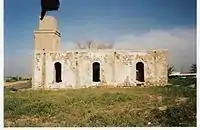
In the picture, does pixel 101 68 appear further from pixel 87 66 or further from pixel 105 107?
pixel 105 107

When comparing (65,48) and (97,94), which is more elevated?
(65,48)

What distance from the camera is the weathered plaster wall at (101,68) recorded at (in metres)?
3.40

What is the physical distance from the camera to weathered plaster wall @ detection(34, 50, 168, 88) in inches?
134

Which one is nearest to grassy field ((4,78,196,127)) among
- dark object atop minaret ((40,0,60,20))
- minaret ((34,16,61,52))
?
minaret ((34,16,61,52))

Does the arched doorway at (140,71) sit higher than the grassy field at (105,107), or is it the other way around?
the arched doorway at (140,71)

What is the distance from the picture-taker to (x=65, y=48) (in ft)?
11.2

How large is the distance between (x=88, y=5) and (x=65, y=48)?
12.9 inches

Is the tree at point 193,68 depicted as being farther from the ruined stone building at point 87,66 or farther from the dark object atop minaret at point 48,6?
the dark object atop minaret at point 48,6

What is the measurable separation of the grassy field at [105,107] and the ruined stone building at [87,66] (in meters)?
0.07

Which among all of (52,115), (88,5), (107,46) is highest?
(88,5)

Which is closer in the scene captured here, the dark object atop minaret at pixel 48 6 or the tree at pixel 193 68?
the tree at pixel 193 68

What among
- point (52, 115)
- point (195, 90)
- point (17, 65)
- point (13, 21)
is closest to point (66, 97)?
point (52, 115)

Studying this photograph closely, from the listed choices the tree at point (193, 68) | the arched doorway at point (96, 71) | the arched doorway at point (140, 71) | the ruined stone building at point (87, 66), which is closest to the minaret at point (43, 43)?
the ruined stone building at point (87, 66)

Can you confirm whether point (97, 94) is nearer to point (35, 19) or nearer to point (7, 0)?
point (35, 19)
